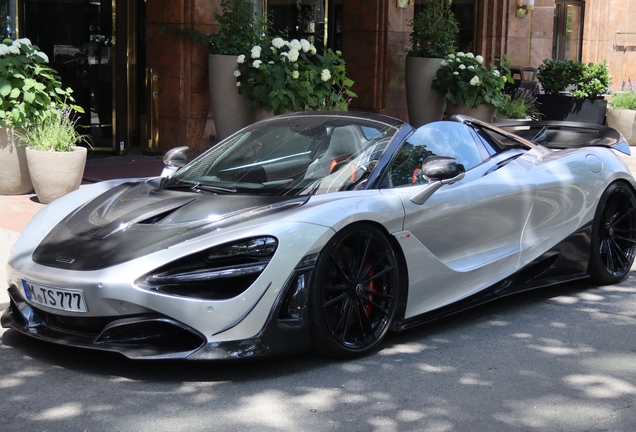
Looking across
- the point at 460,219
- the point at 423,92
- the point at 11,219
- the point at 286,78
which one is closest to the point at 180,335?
the point at 460,219

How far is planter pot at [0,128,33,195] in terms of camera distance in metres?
9.35

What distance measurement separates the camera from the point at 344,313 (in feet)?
16.0

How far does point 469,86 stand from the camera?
13773 millimetres

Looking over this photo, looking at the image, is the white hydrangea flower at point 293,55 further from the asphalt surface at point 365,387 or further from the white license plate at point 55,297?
the white license plate at point 55,297

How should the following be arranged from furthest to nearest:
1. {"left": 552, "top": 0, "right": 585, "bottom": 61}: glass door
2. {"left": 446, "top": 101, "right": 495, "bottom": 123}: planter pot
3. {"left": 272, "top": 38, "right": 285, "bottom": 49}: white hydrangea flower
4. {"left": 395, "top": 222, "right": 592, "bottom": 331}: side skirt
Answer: {"left": 552, "top": 0, "right": 585, "bottom": 61}: glass door
{"left": 446, "top": 101, "right": 495, "bottom": 123}: planter pot
{"left": 272, "top": 38, "right": 285, "bottom": 49}: white hydrangea flower
{"left": 395, "top": 222, "right": 592, "bottom": 331}: side skirt

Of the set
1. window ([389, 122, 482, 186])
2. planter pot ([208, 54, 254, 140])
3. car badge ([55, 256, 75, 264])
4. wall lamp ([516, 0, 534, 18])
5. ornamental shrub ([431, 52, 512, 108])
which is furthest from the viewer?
wall lamp ([516, 0, 534, 18])

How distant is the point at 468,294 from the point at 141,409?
2279 mm

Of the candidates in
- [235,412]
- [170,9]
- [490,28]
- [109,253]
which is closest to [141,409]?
[235,412]

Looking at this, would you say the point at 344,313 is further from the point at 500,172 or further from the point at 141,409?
the point at 500,172

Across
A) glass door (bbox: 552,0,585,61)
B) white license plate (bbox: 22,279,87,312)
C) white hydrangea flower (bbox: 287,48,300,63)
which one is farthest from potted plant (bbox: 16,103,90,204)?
glass door (bbox: 552,0,585,61)

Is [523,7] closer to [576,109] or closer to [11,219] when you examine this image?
[576,109]

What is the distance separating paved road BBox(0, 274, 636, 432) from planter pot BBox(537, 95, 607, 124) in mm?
11397

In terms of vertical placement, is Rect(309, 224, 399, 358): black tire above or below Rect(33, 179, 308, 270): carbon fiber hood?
below

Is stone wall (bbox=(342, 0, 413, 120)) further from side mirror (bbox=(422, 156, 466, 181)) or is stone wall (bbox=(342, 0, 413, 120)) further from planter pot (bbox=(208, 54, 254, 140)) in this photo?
side mirror (bbox=(422, 156, 466, 181))
